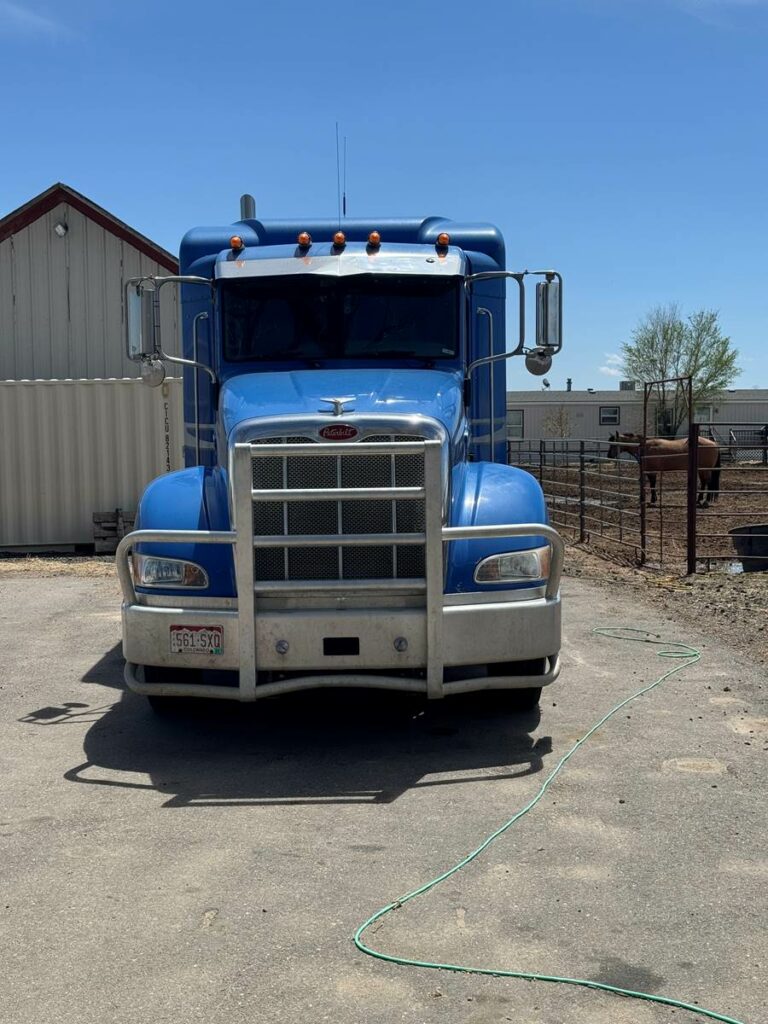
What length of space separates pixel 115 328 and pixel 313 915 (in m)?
15.4

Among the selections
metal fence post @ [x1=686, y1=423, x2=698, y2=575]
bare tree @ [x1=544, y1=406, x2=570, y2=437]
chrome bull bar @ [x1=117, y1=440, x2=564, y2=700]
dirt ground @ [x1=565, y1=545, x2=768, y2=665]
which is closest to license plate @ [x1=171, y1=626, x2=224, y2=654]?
chrome bull bar @ [x1=117, y1=440, x2=564, y2=700]

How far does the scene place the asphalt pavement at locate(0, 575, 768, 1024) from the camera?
3488 millimetres

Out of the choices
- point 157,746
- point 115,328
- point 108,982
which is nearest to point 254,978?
→ point 108,982

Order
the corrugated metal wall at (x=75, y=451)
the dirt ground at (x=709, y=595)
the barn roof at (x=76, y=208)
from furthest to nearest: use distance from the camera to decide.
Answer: the barn roof at (x=76, y=208) → the corrugated metal wall at (x=75, y=451) → the dirt ground at (x=709, y=595)

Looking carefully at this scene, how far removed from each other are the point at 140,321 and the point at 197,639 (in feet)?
8.96

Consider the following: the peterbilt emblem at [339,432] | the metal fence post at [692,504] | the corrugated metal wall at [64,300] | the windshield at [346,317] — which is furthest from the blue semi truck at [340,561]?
the corrugated metal wall at [64,300]

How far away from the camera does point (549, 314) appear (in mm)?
7426

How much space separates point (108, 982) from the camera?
11.6 feet

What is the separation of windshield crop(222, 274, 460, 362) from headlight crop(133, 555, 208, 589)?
80.5 inches

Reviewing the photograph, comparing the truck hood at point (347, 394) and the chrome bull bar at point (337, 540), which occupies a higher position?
the truck hood at point (347, 394)

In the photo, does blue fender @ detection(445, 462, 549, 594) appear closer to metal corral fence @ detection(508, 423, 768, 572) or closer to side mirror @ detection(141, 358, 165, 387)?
side mirror @ detection(141, 358, 165, 387)

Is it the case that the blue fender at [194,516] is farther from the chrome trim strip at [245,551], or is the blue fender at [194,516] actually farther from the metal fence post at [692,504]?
the metal fence post at [692,504]

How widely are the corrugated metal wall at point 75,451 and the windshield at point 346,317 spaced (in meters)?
8.13

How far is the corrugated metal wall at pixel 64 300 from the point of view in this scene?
17984 mm
